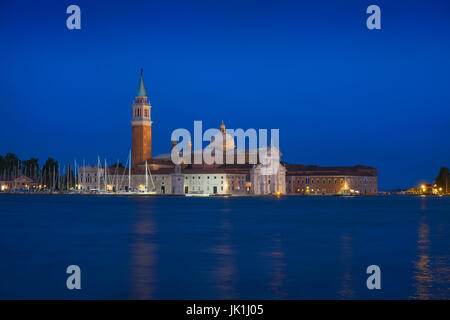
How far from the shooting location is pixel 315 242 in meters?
23.1

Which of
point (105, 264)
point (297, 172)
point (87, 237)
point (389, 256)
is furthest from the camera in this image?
point (297, 172)

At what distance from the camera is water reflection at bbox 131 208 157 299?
13.1m

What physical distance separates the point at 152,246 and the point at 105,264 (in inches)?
181

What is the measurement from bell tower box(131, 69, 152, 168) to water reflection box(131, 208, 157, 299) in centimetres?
7047

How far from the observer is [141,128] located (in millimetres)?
97375

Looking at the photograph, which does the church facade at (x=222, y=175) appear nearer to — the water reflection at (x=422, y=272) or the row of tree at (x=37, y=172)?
the row of tree at (x=37, y=172)

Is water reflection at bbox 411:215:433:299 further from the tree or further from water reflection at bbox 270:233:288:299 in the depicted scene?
the tree

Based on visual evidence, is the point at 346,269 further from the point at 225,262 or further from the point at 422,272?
the point at 225,262

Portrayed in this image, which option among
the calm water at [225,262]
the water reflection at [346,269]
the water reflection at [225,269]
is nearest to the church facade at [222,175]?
the calm water at [225,262]

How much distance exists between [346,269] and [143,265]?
473cm

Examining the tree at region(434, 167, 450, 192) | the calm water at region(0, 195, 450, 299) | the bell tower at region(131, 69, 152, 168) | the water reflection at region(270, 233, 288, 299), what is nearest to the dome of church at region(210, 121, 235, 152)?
the bell tower at region(131, 69, 152, 168)

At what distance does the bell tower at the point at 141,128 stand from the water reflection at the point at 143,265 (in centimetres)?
7047
